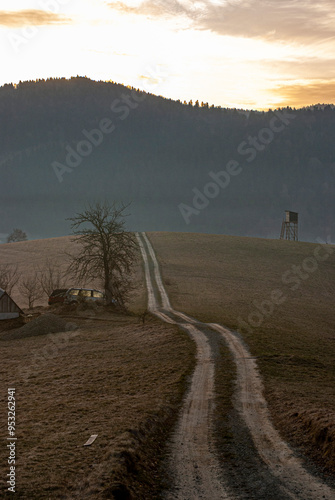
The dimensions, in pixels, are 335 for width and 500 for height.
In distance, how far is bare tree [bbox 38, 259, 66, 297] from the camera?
62625mm

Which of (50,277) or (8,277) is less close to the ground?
(50,277)

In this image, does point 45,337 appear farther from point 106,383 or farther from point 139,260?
point 139,260

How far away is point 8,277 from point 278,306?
39585mm

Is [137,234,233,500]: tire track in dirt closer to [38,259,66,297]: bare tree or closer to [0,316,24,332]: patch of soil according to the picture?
[0,316,24,332]: patch of soil

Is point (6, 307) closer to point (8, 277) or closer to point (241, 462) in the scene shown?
point (8, 277)

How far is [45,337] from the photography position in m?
38.8

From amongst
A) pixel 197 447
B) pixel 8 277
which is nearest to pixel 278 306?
pixel 8 277

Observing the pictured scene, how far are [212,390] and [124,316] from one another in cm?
2668

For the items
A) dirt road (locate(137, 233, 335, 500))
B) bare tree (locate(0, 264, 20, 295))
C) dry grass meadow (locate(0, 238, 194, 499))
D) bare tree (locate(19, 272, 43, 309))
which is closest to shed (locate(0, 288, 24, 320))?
bare tree (locate(19, 272, 43, 309))

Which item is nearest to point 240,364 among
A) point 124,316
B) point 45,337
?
point 45,337

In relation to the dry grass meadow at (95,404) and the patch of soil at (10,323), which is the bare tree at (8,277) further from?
the dry grass meadow at (95,404)

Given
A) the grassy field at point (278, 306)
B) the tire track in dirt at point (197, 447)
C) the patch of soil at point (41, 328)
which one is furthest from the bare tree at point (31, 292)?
the tire track in dirt at point (197, 447)

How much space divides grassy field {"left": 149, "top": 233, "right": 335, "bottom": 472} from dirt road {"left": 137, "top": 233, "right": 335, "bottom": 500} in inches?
26.0

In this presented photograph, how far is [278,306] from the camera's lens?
58.5m
